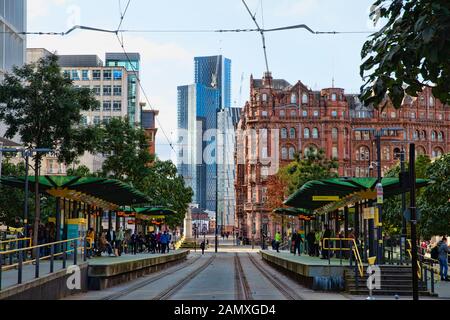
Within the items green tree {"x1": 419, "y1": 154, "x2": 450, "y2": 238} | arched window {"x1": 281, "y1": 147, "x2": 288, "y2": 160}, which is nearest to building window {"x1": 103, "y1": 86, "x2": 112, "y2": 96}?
arched window {"x1": 281, "y1": 147, "x2": 288, "y2": 160}

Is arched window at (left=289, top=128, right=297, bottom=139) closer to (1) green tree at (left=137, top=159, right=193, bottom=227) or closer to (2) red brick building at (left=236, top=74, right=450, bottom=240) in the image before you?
(2) red brick building at (left=236, top=74, right=450, bottom=240)

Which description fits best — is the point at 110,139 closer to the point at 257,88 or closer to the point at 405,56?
the point at 405,56

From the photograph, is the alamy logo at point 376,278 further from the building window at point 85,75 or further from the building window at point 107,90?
the building window at point 85,75

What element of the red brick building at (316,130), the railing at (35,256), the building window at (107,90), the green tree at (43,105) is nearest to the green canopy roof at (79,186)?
the green tree at (43,105)

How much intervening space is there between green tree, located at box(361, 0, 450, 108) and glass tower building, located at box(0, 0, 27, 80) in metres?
39.7

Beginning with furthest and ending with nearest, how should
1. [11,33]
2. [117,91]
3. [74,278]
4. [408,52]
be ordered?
[117,91] → [11,33] → [74,278] → [408,52]

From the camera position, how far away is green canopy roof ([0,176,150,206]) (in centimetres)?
3152

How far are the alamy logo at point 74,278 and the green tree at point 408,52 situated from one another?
54.7 feet

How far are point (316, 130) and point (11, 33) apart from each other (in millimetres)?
104738

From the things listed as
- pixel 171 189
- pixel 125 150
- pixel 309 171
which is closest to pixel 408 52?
pixel 125 150

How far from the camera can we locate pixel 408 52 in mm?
8422

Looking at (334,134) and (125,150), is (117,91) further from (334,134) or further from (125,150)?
(125,150)
